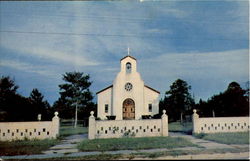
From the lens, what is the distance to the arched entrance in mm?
18953

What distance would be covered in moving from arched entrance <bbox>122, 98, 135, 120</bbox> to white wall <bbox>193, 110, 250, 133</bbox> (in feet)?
26.7

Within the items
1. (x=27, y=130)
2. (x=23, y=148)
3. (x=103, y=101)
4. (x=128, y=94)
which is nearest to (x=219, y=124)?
(x=128, y=94)

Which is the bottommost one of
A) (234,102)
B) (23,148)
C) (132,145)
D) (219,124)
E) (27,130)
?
(23,148)

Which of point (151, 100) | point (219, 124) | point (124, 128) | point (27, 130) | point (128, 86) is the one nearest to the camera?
point (27, 130)

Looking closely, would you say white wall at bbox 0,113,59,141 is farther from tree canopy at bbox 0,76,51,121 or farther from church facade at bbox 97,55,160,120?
church facade at bbox 97,55,160,120

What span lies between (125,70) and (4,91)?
1010cm

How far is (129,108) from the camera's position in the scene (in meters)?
19.0

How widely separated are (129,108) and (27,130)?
991cm

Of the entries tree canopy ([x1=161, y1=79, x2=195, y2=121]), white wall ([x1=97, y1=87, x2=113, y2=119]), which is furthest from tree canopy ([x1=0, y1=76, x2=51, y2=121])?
tree canopy ([x1=161, y1=79, x2=195, y2=121])

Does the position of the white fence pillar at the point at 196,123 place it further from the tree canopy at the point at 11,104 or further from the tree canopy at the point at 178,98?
the tree canopy at the point at 178,98

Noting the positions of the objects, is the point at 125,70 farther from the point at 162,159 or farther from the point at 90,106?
the point at 162,159

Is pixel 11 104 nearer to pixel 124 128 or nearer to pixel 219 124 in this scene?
pixel 124 128

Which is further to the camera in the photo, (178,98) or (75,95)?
(178,98)

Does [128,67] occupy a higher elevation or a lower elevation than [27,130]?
higher
